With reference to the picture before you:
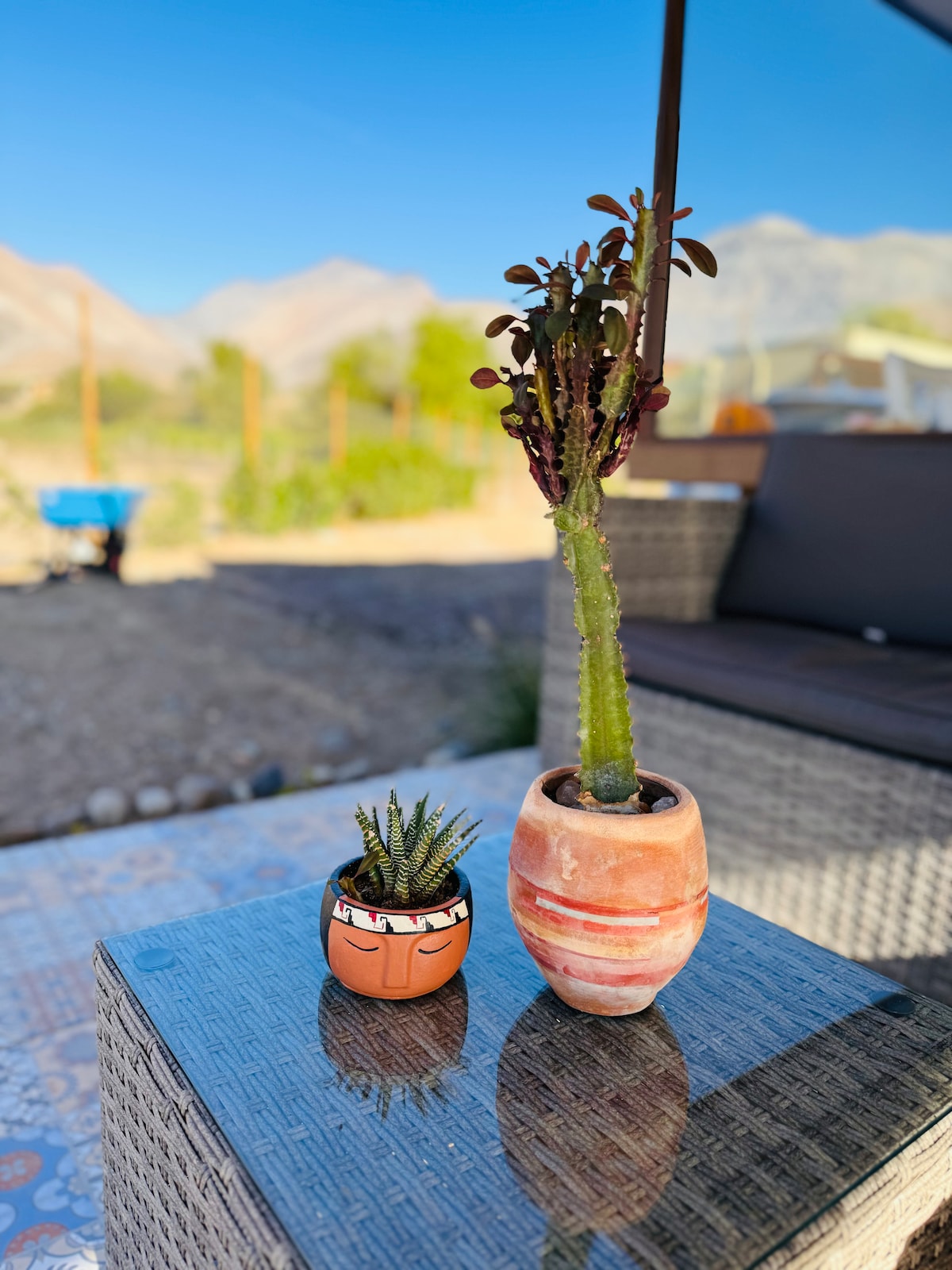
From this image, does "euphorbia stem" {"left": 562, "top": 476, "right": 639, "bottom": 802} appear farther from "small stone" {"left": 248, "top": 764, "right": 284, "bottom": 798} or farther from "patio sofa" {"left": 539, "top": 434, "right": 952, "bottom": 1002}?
"small stone" {"left": 248, "top": 764, "right": 284, "bottom": 798}

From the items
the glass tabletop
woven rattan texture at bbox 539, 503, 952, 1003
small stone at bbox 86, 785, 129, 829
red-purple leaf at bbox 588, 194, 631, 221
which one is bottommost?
small stone at bbox 86, 785, 129, 829

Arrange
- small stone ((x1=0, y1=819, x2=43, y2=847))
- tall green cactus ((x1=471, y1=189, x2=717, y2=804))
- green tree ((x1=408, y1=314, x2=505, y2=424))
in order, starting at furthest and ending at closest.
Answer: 1. green tree ((x1=408, y1=314, x2=505, y2=424))
2. small stone ((x1=0, y1=819, x2=43, y2=847))
3. tall green cactus ((x1=471, y1=189, x2=717, y2=804))

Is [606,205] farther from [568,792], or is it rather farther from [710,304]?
[710,304]

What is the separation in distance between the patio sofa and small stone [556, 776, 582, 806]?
34.3 inches

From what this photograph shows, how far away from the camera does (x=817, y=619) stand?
2.20 meters

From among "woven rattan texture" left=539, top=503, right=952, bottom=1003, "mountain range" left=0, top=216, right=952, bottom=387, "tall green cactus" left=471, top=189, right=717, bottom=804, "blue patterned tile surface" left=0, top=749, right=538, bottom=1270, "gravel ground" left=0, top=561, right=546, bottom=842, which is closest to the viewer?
"tall green cactus" left=471, top=189, right=717, bottom=804

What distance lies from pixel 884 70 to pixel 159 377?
501 inches

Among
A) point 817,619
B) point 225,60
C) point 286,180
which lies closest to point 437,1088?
point 817,619

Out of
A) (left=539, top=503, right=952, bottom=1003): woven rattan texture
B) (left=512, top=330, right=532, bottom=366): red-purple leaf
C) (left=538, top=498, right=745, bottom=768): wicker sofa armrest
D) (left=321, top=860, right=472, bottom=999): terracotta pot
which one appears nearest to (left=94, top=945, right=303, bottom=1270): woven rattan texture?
(left=321, top=860, right=472, bottom=999): terracotta pot

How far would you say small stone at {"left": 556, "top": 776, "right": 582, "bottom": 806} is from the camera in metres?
0.85

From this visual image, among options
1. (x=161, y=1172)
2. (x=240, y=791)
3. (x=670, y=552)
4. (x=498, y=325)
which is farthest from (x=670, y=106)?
(x=161, y=1172)

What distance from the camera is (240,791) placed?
287 cm

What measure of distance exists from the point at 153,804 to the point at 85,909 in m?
0.92

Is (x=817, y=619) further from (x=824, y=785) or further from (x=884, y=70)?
(x=884, y=70)
